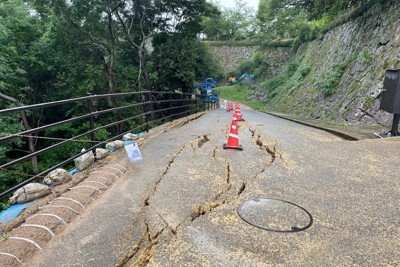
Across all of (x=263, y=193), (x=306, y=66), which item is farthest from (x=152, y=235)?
(x=306, y=66)

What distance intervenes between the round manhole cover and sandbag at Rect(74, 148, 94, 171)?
7.84ft

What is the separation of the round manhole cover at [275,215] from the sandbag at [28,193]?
83.5 inches

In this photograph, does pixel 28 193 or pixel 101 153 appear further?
pixel 101 153

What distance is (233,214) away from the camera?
258 cm

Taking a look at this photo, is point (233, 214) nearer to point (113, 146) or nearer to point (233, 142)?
point (233, 142)

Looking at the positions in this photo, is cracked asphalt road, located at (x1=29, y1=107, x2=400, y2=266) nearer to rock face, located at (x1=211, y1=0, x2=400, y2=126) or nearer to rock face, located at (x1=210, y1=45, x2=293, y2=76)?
rock face, located at (x1=211, y1=0, x2=400, y2=126)

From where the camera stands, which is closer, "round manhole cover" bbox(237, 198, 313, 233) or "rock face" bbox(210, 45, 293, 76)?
"round manhole cover" bbox(237, 198, 313, 233)

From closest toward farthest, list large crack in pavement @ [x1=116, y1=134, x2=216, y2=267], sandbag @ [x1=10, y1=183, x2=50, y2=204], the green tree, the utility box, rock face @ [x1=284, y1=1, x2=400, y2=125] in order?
1. large crack in pavement @ [x1=116, y1=134, x2=216, y2=267]
2. sandbag @ [x1=10, y1=183, x2=50, y2=204]
3. the utility box
4. rock face @ [x1=284, y1=1, x2=400, y2=125]
5. the green tree

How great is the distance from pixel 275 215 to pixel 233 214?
1.24 ft

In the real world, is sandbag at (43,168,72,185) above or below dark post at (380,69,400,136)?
below

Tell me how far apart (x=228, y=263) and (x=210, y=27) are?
4625cm

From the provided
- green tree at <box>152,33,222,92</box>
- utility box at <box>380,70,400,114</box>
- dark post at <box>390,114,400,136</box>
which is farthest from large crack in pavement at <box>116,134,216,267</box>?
green tree at <box>152,33,222,92</box>

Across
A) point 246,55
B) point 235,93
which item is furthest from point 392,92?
point 246,55

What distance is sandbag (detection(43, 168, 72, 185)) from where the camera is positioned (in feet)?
11.1
